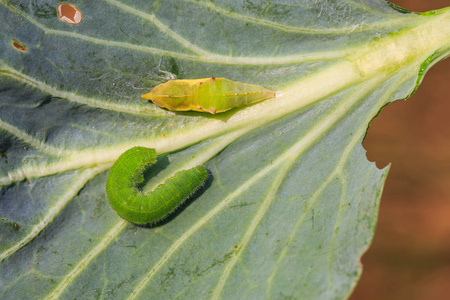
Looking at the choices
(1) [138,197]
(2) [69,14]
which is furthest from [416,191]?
(2) [69,14]

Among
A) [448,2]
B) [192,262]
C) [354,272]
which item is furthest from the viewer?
[448,2]

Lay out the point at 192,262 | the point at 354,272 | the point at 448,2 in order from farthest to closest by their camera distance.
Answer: the point at 448,2 → the point at 192,262 → the point at 354,272

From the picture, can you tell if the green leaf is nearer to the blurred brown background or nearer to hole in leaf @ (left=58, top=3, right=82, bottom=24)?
hole in leaf @ (left=58, top=3, right=82, bottom=24)

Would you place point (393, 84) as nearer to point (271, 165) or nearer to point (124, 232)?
point (271, 165)

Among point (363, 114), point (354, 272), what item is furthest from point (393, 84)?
point (354, 272)

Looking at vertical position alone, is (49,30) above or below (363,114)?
below

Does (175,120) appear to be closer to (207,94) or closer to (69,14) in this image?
(207,94)

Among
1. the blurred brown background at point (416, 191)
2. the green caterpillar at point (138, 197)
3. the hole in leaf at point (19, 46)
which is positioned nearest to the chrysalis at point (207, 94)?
the green caterpillar at point (138, 197)

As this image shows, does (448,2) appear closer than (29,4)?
No
